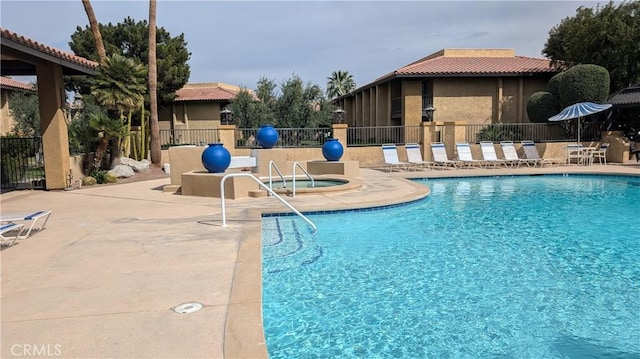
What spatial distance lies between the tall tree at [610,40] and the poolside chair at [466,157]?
9363 mm

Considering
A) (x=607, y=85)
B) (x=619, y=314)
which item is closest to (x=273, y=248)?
(x=619, y=314)

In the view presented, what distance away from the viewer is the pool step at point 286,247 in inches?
253

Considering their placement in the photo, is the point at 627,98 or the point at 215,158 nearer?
the point at 215,158

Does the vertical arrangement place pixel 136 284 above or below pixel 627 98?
below

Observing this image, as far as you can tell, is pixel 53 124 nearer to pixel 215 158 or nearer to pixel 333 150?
pixel 215 158

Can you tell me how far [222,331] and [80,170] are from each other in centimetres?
1488

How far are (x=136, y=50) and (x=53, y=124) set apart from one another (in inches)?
773

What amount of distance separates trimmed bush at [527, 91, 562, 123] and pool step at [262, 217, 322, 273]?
1949 centimetres

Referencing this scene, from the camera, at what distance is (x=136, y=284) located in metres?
4.76

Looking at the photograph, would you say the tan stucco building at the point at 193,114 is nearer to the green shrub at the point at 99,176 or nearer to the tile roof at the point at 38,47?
the green shrub at the point at 99,176

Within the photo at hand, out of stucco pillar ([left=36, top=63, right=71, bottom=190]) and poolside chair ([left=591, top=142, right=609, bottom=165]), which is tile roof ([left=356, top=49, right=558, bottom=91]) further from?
stucco pillar ([left=36, top=63, right=71, bottom=190])

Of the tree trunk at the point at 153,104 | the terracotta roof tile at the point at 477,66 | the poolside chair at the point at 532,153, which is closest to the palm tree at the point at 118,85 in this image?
the tree trunk at the point at 153,104

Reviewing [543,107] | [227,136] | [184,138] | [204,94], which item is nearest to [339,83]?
[204,94]

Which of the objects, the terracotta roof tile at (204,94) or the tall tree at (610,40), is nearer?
the tall tree at (610,40)
